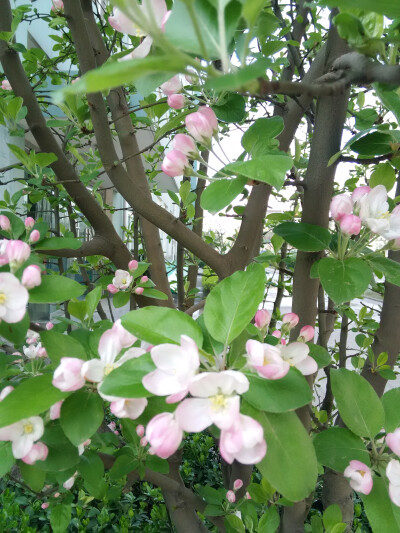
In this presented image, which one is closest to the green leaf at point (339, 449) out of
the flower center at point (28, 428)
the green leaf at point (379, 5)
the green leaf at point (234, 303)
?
the green leaf at point (234, 303)

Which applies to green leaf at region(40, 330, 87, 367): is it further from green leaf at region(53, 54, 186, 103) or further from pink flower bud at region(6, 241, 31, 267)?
green leaf at region(53, 54, 186, 103)

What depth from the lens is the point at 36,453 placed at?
17.0 inches

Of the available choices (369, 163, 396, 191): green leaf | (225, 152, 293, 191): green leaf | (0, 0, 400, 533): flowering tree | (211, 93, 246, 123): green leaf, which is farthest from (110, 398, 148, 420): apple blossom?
(369, 163, 396, 191): green leaf

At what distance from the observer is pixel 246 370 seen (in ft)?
1.22

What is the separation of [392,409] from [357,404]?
0.20ft

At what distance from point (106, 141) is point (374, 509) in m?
0.70

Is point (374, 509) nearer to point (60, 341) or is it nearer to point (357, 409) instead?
point (357, 409)

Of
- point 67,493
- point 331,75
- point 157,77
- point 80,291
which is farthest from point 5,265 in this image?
point 67,493

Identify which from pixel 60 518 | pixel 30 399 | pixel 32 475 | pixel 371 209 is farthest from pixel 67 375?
pixel 60 518

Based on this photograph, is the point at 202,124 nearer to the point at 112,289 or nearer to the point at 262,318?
the point at 262,318

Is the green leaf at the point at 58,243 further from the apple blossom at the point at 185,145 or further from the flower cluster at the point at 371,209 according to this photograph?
the flower cluster at the point at 371,209

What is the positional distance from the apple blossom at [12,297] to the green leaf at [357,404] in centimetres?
36

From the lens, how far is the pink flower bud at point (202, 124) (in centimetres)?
45

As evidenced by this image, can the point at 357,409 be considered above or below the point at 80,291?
below
